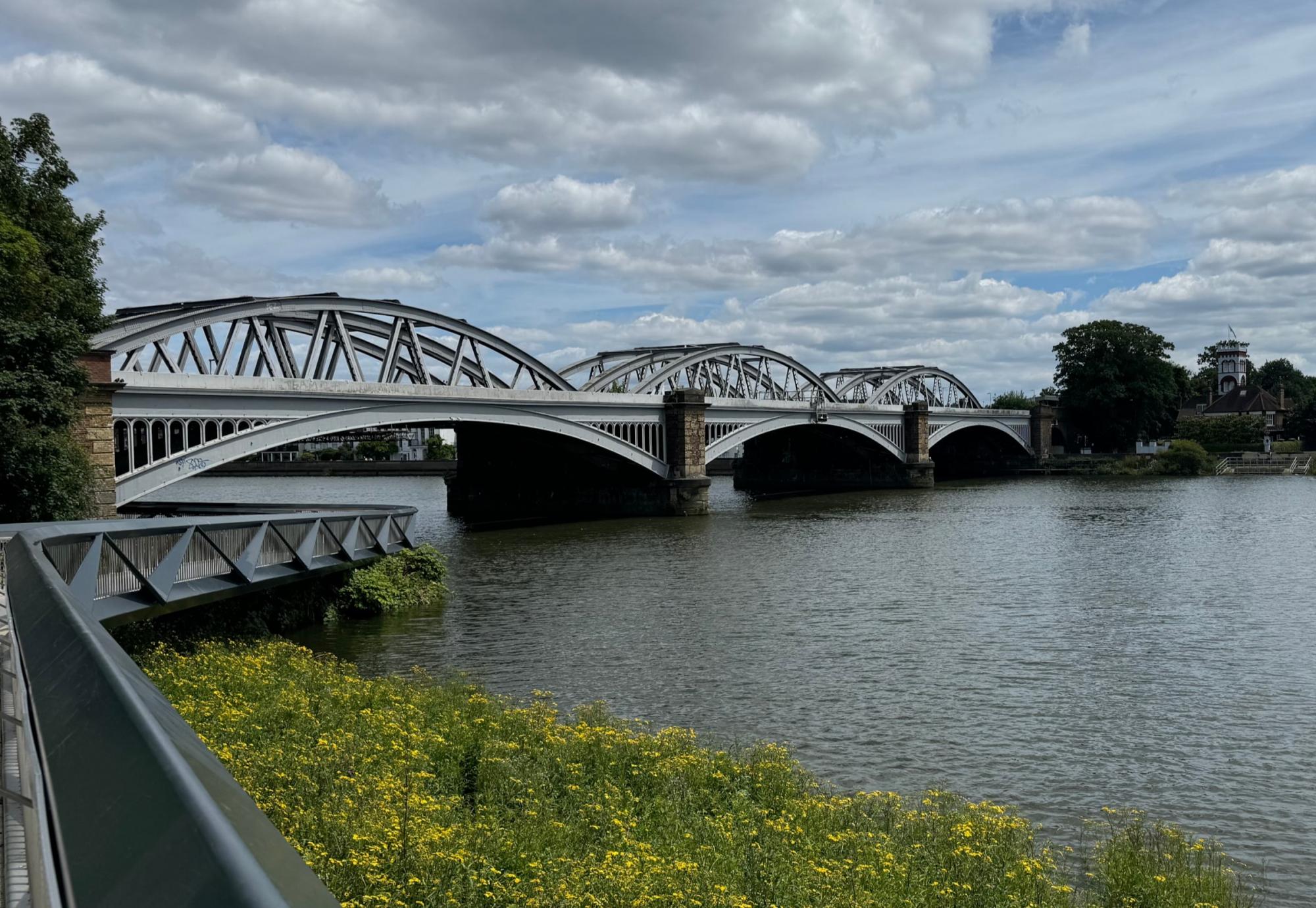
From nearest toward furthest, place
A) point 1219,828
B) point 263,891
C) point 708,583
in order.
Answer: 1. point 263,891
2. point 1219,828
3. point 708,583

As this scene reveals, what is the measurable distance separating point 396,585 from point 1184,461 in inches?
3223

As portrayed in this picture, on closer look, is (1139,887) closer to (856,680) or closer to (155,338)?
(856,680)

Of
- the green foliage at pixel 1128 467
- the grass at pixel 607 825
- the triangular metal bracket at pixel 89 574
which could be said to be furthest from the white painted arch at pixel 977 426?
the triangular metal bracket at pixel 89 574

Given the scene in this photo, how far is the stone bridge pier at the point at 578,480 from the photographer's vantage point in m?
54.6

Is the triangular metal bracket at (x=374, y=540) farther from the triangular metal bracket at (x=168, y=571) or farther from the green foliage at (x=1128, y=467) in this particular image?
the green foliage at (x=1128, y=467)

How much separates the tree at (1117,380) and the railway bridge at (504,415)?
40.7 feet

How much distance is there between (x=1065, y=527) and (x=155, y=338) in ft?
113

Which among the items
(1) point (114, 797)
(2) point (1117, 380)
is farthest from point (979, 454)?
(1) point (114, 797)

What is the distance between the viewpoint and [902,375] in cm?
9350

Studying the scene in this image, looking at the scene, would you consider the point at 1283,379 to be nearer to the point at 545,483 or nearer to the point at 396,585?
the point at 545,483

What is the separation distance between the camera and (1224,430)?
103938 mm

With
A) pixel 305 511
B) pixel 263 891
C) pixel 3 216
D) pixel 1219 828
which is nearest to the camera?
pixel 263 891

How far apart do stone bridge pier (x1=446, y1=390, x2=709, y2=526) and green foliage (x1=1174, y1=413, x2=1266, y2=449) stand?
67.5 m

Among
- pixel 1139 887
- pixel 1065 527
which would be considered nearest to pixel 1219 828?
pixel 1139 887
